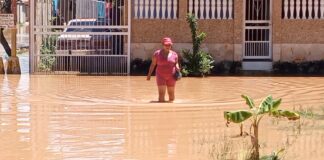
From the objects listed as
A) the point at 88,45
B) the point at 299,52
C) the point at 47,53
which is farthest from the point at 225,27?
the point at 47,53

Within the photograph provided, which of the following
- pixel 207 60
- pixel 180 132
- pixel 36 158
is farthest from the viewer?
pixel 207 60

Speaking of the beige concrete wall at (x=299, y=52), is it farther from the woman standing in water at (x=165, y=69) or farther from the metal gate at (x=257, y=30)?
the woman standing in water at (x=165, y=69)

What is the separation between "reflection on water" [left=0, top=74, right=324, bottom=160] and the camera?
8472mm

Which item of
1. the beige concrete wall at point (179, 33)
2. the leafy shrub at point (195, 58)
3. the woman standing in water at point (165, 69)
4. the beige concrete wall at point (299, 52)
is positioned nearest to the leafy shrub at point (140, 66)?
the beige concrete wall at point (179, 33)

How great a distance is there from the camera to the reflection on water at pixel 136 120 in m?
8.47

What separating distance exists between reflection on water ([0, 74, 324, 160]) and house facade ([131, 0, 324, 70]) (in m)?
3.03

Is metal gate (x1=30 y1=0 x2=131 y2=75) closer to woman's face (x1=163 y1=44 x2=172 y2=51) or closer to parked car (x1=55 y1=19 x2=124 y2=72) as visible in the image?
parked car (x1=55 y1=19 x2=124 y2=72)

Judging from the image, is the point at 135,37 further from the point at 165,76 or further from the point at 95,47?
the point at 165,76

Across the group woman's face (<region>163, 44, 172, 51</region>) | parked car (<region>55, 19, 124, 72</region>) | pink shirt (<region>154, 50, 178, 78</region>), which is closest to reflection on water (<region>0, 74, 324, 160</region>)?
pink shirt (<region>154, 50, 178, 78</region>)

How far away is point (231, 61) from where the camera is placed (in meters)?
21.4

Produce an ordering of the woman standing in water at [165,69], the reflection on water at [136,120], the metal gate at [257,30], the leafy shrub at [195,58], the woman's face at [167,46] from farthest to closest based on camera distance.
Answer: the metal gate at [257,30] → the leafy shrub at [195,58] → the woman standing in water at [165,69] → the woman's face at [167,46] → the reflection on water at [136,120]

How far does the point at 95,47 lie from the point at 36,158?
1336cm

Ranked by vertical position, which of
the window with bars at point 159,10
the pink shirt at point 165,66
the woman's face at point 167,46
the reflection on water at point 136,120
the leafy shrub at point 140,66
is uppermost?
the window with bars at point 159,10

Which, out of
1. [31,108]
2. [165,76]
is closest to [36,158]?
[31,108]
